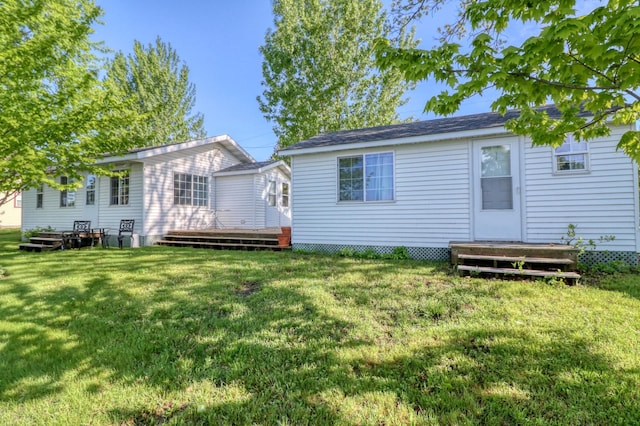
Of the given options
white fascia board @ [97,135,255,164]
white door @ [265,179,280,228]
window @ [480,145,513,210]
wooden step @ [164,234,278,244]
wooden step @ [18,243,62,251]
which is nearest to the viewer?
window @ [480,145,513,210]

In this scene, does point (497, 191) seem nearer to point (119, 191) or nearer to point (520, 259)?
point (520, 259)

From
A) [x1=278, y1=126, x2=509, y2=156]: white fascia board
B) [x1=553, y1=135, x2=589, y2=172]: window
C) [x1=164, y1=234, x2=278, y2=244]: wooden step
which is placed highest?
[x1=278, y1=126, x2=509, y2=156]: white fascia board

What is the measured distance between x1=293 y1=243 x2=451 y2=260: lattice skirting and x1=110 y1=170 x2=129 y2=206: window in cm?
724

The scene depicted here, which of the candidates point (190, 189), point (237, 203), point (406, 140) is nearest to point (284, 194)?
point (237, 203)

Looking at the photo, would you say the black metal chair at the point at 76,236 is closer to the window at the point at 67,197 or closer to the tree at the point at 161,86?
the window at the point at 67,197

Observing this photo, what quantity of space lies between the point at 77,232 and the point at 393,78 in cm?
1839

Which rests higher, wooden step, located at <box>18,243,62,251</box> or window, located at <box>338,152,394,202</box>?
window, located at <box>338,152,394,202</box>

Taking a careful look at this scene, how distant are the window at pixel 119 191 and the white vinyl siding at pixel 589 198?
12917 mm

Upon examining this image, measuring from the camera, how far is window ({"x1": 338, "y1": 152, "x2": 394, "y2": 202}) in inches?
312

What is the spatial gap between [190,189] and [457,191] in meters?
10.6

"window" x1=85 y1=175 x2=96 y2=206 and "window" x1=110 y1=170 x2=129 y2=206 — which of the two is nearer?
"window" x1=110 y1=170 x2=129 y2=206

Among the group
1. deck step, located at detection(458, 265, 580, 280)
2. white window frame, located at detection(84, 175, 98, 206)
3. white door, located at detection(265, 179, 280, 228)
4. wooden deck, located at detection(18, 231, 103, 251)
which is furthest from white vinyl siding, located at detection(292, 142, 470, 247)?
white window frame, located at detection(84, 175, 98, 206)

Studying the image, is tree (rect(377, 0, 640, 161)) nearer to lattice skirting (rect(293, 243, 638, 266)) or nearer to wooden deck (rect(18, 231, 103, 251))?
lattice skirting (rect(293, 243, 638, 266))

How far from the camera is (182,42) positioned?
24.0 metres
